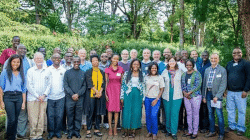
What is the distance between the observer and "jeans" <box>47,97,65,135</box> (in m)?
5.34

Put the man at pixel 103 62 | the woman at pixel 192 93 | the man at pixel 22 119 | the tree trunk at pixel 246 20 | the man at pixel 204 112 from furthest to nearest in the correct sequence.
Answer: the tree trunk at pixel 246 20 → the man at pixel 103 62 → the man at pixel 204 112 → the woman at pixel 192 93 → the man at pixel 22 119

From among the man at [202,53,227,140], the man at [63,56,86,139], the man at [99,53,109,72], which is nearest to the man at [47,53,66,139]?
the man at [63,56,86,139]

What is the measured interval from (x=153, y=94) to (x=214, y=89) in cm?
157

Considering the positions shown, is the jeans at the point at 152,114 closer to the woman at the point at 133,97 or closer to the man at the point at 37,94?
the woman at the point at 133,97

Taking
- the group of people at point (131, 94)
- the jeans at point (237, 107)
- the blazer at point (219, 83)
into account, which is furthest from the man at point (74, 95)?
the jeans at point (237, 107)

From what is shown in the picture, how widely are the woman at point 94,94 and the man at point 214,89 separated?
2711 mm

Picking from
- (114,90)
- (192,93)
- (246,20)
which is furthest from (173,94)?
(246,20)

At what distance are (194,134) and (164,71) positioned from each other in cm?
182

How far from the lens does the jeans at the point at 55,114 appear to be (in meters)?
5.34

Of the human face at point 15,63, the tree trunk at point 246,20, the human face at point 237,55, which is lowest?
the human face at point 15,63

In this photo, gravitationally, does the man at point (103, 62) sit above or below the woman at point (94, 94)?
above

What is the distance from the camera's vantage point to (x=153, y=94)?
17.9 feet

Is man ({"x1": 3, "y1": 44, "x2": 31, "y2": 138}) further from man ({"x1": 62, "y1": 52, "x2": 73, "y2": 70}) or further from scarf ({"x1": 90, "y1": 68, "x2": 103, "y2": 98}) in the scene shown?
scarf ({"x1": 90, "y1": 68, "x2": 103, "y2": 98})

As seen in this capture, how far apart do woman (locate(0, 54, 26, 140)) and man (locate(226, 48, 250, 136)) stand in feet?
16.6
